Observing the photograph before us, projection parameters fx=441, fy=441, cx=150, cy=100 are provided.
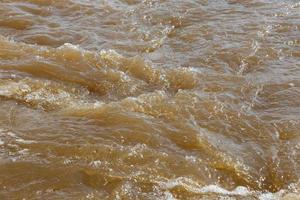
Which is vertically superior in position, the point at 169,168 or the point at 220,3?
the point at 220,3

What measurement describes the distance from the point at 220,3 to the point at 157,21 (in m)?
1.53

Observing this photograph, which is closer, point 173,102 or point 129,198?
point 129,198

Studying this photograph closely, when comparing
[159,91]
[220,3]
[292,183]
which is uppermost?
[220,3]

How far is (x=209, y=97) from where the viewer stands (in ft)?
17.8

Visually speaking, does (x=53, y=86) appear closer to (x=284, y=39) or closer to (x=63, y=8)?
(x=63, y=8)

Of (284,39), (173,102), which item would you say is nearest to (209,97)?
(173,102)

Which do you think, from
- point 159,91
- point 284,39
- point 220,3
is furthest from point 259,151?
point 220,3

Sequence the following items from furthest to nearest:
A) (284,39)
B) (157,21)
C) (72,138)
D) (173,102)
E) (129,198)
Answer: (157,21)
(284,39)
(173,102)
(72,138)
(129,198)

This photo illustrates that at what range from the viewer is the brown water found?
161 inches

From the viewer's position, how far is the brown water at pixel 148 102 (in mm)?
4094

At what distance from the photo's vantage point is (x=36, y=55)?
20.5ft

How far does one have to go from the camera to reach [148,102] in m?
5.25

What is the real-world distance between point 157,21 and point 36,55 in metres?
2.39

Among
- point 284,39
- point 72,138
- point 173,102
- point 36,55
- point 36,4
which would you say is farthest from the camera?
point 36,4
